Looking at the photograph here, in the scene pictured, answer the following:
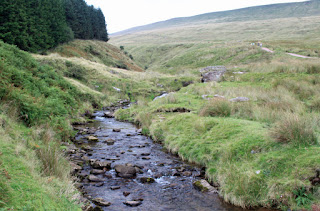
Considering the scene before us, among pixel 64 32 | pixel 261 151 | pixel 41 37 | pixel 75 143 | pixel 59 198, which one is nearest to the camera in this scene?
pixel 59 198

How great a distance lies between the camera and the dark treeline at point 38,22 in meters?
31.8

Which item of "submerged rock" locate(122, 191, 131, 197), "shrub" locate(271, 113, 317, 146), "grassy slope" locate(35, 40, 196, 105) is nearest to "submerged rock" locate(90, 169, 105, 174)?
"submerged rock" locate(122, 191, 131, 197)

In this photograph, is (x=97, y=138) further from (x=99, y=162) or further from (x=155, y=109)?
(x=155, y=109)

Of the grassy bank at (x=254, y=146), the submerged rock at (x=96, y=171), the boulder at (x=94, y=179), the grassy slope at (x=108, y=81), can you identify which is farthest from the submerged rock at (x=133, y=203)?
the grassy slope at (x=108, y=81)

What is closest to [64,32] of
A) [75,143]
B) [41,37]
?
[41,37]

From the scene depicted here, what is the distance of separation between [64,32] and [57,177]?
49810mm

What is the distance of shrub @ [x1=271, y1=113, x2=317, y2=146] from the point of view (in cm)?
671

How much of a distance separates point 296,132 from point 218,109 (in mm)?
A: 5236

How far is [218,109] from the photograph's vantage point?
39.0 ft

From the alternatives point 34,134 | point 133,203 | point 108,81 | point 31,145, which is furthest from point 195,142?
point 108,81

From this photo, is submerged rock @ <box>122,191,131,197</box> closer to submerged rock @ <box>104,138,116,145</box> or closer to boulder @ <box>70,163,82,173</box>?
boulder @ <box>70,163,82,173</box>

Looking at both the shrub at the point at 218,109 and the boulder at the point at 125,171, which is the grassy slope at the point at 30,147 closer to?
the boulder at the point at 125,171

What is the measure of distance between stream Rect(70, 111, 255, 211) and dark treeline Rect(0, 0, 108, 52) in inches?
1129

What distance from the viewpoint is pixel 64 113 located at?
13.0 m
